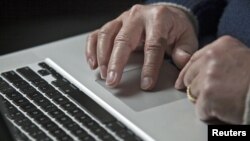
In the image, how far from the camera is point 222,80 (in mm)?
762

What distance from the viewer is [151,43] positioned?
92cm

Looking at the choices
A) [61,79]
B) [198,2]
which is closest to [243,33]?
[198,2]

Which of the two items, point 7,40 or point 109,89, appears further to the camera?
point 7,40

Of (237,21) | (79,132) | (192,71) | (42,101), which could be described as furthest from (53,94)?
(237,21)

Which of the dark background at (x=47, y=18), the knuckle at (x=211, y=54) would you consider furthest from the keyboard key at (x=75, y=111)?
the dark background at (x=47, y=18)

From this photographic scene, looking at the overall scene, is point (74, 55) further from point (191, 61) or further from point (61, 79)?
point (191, 61)

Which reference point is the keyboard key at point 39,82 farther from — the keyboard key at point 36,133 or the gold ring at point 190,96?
the gold ring at point 190,96

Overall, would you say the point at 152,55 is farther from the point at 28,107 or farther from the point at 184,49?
the point at 28,107

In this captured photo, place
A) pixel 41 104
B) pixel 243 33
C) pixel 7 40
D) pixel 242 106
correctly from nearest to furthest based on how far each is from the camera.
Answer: pixel 242 106 → pixel 41 104 → pixel 243 33 → pixel 7 40

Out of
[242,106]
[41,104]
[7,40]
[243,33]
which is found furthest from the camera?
[7,40]

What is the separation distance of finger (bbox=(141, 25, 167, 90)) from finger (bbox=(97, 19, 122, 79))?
2.8 inches

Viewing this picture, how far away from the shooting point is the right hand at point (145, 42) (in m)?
0.89

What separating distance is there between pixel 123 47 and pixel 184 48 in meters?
0.11

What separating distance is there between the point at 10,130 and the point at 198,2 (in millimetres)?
514
